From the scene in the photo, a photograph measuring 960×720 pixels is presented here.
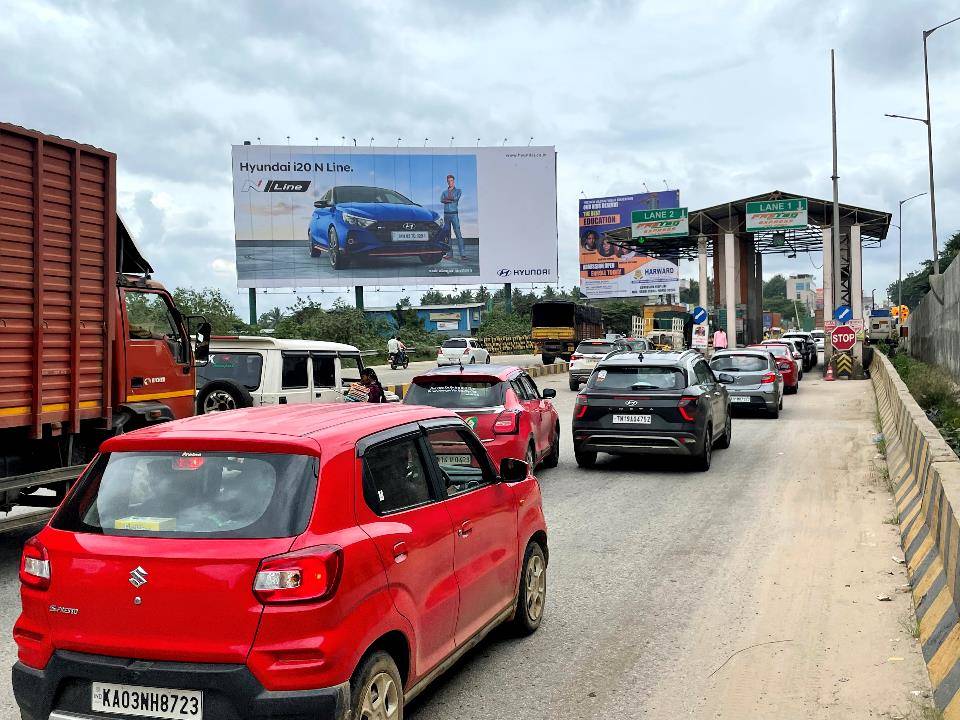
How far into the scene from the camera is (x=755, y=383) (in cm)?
2072

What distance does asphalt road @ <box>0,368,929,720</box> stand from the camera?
499 centimetres

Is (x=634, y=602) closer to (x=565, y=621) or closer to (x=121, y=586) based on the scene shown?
(x=565, y=621)

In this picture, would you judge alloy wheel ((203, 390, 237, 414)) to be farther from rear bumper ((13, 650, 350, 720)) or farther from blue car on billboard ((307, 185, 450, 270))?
blue car on billboard ((307, 185, 450, 270))

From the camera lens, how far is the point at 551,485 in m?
12.2

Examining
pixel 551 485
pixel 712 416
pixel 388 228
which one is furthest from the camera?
pixel 388 228

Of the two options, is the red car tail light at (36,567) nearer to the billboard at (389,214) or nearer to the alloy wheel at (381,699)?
the alloy wheel at (381,699)

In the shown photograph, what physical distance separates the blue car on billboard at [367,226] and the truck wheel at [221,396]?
54.2 metres

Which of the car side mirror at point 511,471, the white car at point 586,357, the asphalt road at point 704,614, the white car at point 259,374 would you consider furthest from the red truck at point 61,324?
the white car at point 586,357

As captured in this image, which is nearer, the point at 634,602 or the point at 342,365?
the point at 634,602

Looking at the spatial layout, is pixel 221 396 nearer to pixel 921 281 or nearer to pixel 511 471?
pixel 511 471

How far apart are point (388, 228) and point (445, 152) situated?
683cm

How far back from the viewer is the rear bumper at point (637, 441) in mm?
12727

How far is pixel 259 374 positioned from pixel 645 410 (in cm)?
520

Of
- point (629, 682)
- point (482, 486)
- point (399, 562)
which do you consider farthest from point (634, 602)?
point (399, 562)
